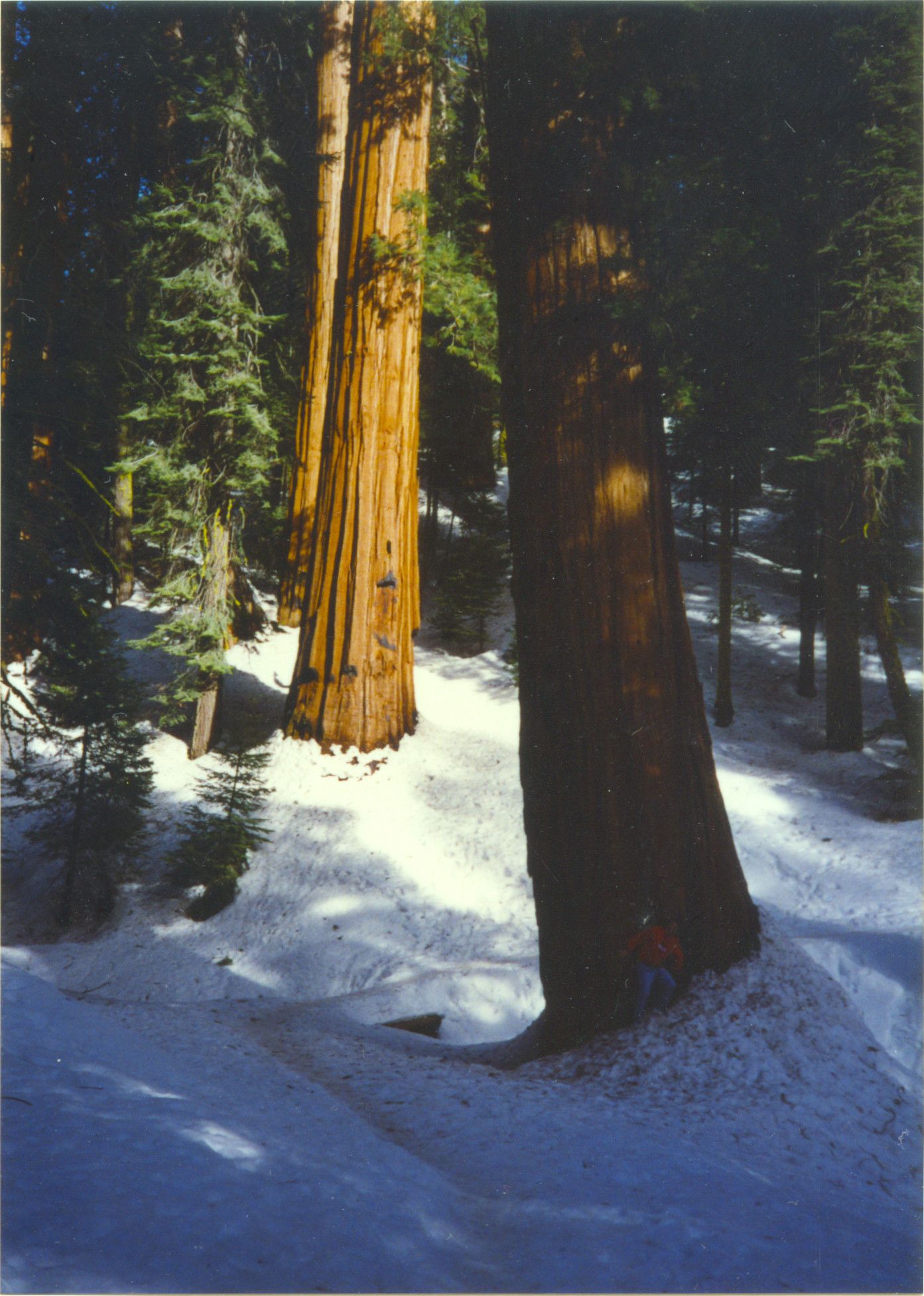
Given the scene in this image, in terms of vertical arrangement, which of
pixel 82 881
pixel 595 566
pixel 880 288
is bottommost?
pixel 82 881

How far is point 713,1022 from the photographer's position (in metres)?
3.10

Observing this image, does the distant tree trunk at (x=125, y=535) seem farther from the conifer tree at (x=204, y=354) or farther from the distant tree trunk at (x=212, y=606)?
the distant tree trunk at (x=212, y=606)

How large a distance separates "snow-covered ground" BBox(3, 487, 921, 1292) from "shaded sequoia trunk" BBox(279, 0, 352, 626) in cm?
539

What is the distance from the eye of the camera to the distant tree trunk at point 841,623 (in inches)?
429

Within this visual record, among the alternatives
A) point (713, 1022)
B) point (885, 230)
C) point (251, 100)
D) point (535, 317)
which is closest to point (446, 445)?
point (251, 100)

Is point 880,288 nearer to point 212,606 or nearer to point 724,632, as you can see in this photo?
point 724,632

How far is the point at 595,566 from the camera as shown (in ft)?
10.8

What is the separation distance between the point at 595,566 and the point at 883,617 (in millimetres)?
8915

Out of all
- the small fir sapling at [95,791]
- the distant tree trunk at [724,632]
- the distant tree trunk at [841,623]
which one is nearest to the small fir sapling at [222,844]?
the small fir sapling at [95,791]

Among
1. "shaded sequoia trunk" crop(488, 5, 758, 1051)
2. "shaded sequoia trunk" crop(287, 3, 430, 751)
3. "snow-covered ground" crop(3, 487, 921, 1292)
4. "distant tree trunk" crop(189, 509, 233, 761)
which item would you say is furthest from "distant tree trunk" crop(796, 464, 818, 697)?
"shaded sequoia trunk" crop(488, 5, 758, 1051)

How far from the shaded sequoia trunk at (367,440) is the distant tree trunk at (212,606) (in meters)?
1.11

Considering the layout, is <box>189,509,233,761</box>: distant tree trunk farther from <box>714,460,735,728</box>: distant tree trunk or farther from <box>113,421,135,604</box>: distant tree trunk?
<box>714,460,735,728</box>: distant tree trunk

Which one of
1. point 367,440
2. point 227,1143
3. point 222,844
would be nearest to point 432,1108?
point 227,1143

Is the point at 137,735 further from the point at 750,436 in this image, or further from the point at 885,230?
the point at 885,230
